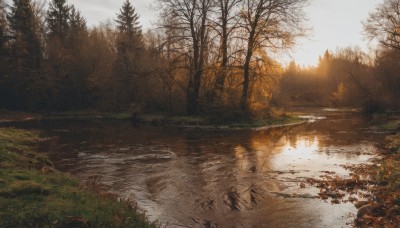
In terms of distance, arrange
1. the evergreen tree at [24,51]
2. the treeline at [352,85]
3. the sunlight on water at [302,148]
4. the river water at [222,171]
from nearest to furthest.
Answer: the river water at [222,171], the sunlight on water at [302,148], the treeline at [352,85], the evergreen tree at [24,51]

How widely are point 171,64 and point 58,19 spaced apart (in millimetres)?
31751

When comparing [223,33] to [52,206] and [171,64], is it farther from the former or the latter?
[52,206]

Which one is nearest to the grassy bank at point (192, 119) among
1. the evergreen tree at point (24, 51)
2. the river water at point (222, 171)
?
the evergreen tree at point (24, 51)

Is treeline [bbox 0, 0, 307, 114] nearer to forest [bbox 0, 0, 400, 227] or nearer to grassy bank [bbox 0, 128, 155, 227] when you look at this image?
forest [bbox 0, 0, 400, 227]

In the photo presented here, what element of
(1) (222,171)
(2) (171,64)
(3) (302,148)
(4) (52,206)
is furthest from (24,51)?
(4) (52,206)

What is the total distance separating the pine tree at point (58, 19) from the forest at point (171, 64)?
6.5 inches

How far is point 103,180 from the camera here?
43.1ft

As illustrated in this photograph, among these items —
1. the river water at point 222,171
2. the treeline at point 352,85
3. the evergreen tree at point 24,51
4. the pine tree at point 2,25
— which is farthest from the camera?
the pine tree at point 2,25

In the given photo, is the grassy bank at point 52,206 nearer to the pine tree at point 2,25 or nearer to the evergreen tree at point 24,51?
the evergreen tree at point 24,51

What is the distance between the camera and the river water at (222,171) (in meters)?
9.66

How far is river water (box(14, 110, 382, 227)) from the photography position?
9656 mm

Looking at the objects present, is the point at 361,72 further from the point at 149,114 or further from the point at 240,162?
the point at 240,162

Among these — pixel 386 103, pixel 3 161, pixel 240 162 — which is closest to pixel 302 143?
pixel 240 162

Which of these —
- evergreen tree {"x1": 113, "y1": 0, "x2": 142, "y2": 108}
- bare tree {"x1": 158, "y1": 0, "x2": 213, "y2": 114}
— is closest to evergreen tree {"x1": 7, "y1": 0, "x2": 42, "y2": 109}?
evergreen tree {"x1": 113, "y1": 0, "x2": 142, "y2": 108}
